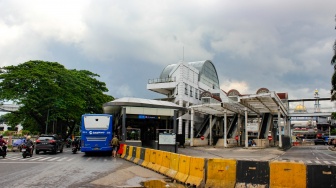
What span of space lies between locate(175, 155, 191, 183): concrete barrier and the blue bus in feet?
43.9

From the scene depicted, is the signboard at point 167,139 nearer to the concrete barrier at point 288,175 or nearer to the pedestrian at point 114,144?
the pedestrian at point 114,144

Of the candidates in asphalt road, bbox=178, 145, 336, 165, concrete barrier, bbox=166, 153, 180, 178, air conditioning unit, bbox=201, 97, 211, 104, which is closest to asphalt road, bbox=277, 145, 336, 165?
asphalt road, bbox=178, 145, 336, 165

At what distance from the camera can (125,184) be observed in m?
9.96

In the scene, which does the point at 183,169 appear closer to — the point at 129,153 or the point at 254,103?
the point at 129,153

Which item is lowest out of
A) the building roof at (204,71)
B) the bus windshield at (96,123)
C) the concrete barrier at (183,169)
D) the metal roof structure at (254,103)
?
the concrete barrier at (183,169)

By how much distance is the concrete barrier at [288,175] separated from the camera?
8.05 metres

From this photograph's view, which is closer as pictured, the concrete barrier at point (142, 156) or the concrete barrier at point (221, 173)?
the concrete barrier at point (221, 173)

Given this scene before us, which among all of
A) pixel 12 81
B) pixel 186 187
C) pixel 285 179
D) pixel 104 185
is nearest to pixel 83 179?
pixel 104 185

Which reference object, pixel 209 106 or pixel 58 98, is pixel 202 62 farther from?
pixel 58 98

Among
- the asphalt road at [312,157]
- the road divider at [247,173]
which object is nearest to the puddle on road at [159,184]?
the road divider at [247,173]

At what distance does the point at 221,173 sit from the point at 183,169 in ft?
6.19

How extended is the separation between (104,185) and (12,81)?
3089cm

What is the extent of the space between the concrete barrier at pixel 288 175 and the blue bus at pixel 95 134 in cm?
1696

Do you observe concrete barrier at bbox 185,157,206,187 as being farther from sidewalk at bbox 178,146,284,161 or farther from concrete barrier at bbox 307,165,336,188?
sidewalk at bbox 178,146,284,161
